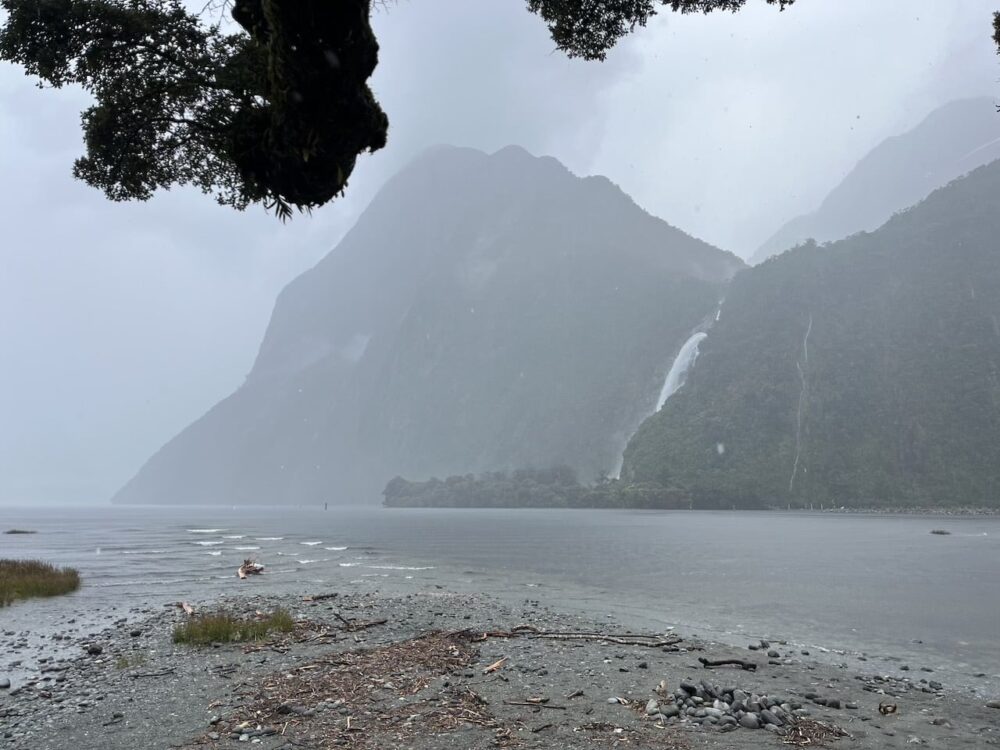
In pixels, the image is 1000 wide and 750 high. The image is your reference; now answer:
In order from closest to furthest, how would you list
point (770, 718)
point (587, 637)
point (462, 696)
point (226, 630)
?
1. point (770, 718)
2. point (462, 696)
3. point (226, 630)
4. point (587, 637)

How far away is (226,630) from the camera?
14820mm

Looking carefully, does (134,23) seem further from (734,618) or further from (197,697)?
(734,618)

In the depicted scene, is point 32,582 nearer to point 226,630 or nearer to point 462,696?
point 226,630

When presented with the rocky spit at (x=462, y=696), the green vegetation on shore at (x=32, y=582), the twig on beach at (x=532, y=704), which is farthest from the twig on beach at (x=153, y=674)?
the green vegetation on shore at (x=32, y=582)

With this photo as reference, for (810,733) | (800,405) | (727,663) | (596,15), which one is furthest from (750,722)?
(800,405)

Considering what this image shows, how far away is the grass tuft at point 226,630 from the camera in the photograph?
574 inches

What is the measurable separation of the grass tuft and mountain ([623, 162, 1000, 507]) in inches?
6292

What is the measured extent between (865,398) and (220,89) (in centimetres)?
18969

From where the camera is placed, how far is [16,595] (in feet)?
88.4

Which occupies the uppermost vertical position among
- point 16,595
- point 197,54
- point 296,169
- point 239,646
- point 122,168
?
point 197,54

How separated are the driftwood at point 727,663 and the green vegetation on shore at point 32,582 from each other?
26635mm

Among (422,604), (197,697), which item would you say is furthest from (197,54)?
(422,604)

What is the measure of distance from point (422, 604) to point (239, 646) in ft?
31.4

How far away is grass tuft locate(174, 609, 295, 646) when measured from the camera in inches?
574
